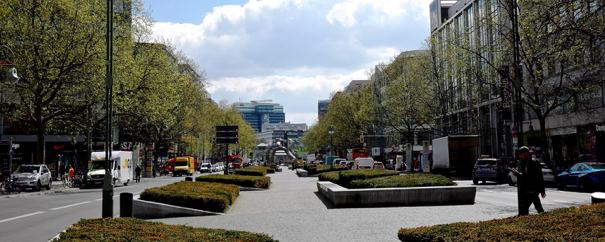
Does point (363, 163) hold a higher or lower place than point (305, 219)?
higher

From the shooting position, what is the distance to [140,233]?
6.85 meters

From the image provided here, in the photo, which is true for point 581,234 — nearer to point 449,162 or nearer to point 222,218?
point 222,218

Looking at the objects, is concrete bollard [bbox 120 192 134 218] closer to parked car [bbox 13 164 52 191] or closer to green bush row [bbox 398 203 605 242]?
green bush row [bbox 398 203 605 242]

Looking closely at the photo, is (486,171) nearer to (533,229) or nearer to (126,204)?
(126,204)

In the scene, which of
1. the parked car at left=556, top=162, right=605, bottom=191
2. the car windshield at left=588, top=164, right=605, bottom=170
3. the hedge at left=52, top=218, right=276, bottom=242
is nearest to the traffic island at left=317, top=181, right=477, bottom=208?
the hedge at left=52, top=218, right=276, bottom=242

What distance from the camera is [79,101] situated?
32.8 metres

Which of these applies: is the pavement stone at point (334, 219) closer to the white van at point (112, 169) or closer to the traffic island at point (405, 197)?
the traffic island at point (405, 197)

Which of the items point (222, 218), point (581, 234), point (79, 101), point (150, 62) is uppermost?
point (150, 62)

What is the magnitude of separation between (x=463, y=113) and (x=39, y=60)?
45217mm

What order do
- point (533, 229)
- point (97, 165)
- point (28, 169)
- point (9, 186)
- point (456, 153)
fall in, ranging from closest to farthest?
point (533, 229)
point (9, 186)
point (28, 169)
point (456, 153)
point (97, 165)

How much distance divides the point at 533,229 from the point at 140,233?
4917mm

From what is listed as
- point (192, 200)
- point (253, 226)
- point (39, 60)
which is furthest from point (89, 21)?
point (253, 226)

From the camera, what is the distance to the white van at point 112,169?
1406 inches

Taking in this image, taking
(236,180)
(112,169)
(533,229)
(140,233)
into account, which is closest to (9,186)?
(112,169)
